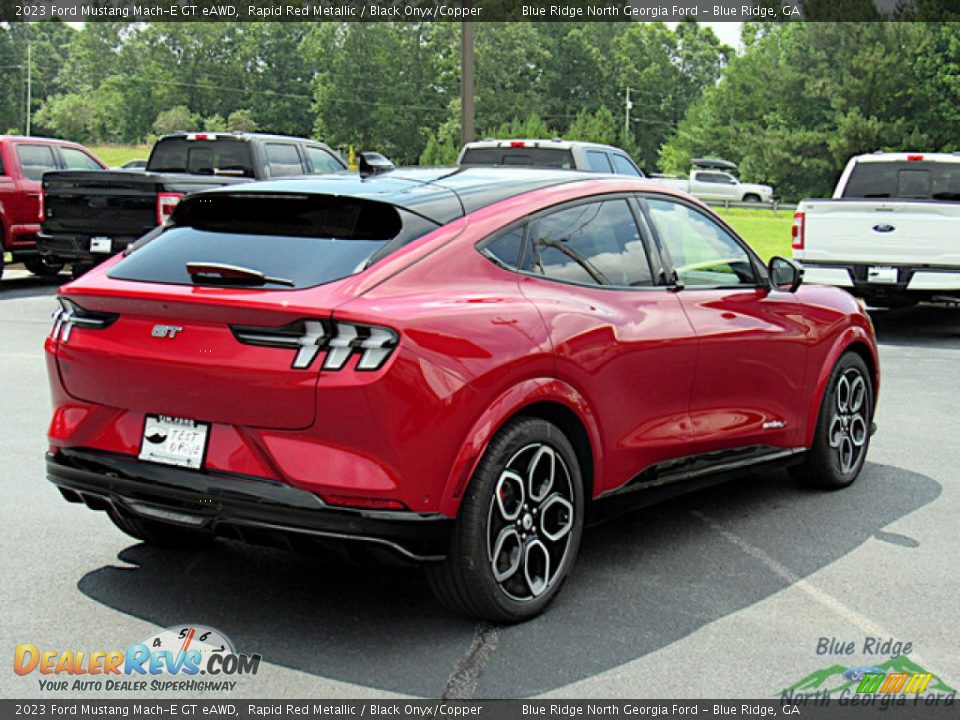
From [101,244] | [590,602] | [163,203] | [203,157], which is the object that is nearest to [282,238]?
[590,602]

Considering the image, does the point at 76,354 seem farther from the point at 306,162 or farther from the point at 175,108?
the point at 175,108

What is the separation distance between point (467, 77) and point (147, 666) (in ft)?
60.9

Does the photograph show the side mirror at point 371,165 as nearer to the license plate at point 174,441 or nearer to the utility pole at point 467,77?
the license plate at point 174,441

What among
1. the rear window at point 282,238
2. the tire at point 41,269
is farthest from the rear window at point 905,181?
the rear window at point 282,238

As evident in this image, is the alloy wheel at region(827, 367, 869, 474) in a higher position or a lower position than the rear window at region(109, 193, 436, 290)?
lower

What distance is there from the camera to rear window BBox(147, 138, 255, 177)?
17.8 m

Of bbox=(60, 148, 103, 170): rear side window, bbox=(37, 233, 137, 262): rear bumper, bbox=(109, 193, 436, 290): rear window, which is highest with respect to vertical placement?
bbox=(109, 193, 436, 290): rear window

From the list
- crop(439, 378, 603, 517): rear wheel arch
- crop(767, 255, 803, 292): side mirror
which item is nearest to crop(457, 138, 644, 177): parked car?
crop(767, 255, 803, 292): side mirror

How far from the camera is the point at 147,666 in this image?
4.25 metres

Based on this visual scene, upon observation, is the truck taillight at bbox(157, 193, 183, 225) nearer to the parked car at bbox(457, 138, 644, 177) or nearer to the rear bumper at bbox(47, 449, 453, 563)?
the parked car at bbox(457, 138, 644, 177)

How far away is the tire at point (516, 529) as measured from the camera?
4461mm

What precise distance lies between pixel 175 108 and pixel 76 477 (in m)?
123

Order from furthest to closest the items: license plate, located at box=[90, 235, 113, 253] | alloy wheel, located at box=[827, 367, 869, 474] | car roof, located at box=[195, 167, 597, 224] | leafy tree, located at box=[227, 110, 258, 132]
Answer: leafy tree, located at box=[227, 110, 258, 132]
license plate, located at box=[90, 235, 113, 253]
alloy wheel, located at box=[827, 367, 869, 474]
car roof, located at box=[195, 167, 597, 224]

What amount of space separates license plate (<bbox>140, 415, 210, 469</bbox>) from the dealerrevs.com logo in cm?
62
